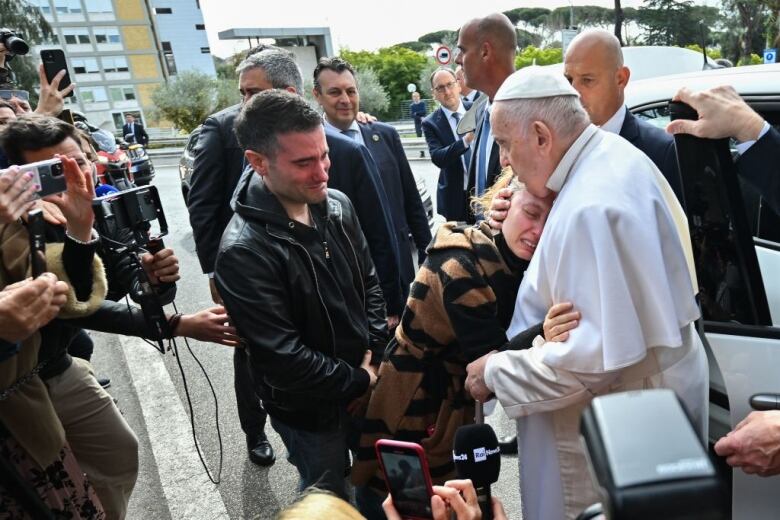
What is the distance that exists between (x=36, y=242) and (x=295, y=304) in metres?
0.82

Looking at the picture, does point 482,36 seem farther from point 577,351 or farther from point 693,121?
point 577,351

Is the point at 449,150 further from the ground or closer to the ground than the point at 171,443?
further from the ground

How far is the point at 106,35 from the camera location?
59.2m

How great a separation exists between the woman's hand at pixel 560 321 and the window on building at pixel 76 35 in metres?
70.1

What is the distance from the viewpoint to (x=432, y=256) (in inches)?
64.1

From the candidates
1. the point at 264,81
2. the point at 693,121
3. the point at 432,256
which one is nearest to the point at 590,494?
the point at 432,256

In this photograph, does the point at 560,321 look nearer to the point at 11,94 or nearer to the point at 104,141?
the point at 11,94

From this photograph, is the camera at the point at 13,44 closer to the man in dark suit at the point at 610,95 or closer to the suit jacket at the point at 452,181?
the suit jacket at the point at 452,181

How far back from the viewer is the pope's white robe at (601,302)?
1206 millimetres

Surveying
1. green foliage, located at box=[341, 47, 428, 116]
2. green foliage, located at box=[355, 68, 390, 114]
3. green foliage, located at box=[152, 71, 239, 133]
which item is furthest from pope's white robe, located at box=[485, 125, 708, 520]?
green foliage, located at box=[341, 47, 428, 116]

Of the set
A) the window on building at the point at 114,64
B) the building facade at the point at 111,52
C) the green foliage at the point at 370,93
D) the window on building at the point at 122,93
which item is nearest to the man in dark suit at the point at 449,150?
the green foliage at the point at 370,93

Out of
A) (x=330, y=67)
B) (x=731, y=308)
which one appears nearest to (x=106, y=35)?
(x=330, y=67)

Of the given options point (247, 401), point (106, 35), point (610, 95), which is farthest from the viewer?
point (106, 35)

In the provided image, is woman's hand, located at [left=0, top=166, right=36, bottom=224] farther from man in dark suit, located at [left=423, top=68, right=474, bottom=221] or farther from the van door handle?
man in dark suit, located at [left=423, top=68, right=474, bottom=221]
